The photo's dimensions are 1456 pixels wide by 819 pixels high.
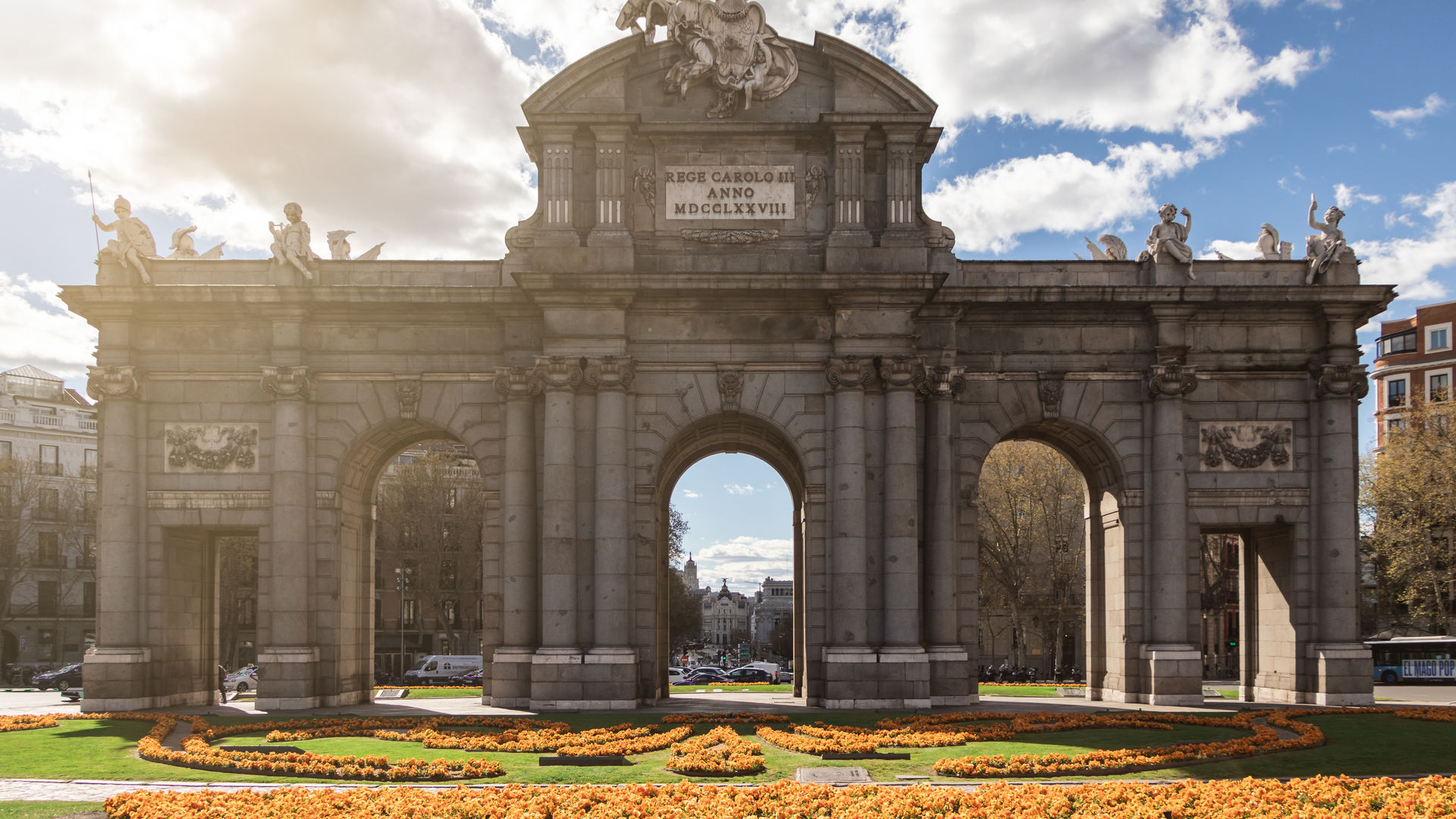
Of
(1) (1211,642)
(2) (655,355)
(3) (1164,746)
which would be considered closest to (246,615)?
(2) (655,355)

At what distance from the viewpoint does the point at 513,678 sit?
3272 cm

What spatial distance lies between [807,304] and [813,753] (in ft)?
46.7

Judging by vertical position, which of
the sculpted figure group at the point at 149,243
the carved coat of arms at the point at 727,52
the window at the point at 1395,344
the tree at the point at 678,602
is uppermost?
the carved coat of arms at the point at 727,52

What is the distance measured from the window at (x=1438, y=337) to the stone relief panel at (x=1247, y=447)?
214ft

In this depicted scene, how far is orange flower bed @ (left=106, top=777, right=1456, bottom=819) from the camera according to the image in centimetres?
1622

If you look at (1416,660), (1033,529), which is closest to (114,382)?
(1033,529)

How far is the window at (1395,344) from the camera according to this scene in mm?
91312

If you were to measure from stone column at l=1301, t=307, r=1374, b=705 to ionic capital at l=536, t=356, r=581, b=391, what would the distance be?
70.6 ft

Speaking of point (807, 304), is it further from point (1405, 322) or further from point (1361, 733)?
point (1405, 322)

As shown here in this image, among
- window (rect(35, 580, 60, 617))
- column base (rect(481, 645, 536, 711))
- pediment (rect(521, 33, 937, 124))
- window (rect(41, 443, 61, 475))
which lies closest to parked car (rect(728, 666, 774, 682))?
column base (rect(481, 645, 536, 711))

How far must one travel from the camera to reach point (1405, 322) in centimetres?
9319

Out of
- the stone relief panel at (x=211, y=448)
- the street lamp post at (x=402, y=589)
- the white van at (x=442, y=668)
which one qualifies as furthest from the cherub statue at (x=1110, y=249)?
the street lamp post at (x=402, y=589)

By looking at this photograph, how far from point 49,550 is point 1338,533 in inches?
2956

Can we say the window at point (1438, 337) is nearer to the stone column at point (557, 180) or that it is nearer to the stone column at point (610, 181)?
the stone column at point (610, 181)
